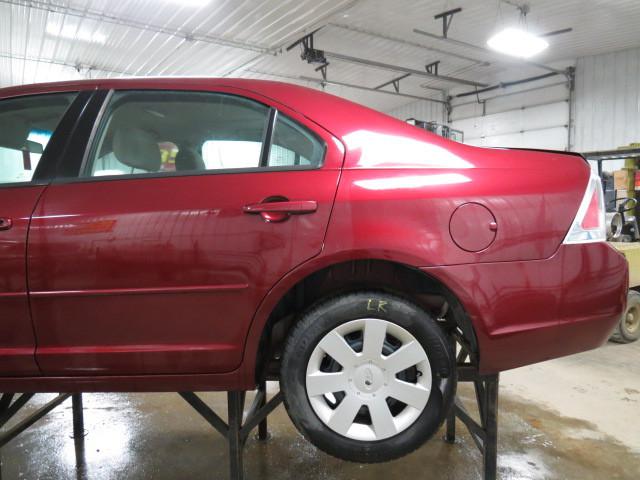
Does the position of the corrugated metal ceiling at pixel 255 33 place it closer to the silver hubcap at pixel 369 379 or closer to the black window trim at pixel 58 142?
the black window trim at pixel 58 142

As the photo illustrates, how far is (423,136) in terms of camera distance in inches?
53.4

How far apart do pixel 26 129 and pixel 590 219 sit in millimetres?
2032

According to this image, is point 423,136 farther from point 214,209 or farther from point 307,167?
point 214,209

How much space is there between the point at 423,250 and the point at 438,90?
10585mm

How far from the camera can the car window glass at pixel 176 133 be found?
1390 mm

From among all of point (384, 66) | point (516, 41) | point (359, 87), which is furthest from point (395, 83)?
point (516, 41)

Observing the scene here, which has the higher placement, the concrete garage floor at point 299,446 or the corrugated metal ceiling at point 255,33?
the corrugated metal ceiling at point 255,33

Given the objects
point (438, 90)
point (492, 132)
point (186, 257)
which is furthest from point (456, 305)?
point (438, 90)

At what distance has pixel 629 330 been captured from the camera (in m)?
3.92

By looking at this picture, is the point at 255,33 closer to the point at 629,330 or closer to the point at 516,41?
the point at 516,41

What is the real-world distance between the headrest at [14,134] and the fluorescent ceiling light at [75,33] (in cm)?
512

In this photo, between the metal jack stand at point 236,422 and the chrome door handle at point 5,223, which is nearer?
the chrome door handle at point 5,223

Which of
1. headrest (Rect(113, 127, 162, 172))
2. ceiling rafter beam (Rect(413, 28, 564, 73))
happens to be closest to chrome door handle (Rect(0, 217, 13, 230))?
headrest (Rect(113, 127, 162, 172))

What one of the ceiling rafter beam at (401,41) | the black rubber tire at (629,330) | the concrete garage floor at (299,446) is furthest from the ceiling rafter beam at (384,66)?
the concrete garage floor at (299,446)
